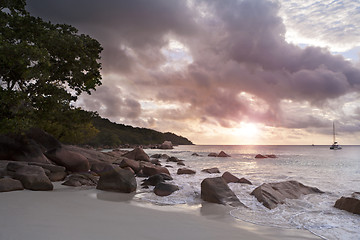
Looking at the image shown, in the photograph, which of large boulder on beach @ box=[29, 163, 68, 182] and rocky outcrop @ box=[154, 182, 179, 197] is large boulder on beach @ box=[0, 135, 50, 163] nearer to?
large boulder on beach @ box=[29, 163, 68, 182]

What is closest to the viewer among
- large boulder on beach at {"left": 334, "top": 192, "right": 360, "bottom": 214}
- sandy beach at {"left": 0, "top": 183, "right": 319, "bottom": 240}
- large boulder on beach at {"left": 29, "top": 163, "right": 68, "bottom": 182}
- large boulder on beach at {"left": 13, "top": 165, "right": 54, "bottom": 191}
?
sandy beach at {"left": 0, "top": 183, "right": 319, "bottom": 240}

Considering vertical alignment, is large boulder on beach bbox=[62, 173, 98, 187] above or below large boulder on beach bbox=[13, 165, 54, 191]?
below

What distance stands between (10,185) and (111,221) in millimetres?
5036

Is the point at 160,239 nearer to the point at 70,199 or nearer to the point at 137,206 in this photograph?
the point at 137,206

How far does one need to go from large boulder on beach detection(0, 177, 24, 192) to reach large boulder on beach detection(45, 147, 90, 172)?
19.7ft

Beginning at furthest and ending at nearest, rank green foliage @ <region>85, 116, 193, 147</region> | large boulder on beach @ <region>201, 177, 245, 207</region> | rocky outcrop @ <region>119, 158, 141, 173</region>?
green foliage @ <region>85, 116, 193, 147</region> < rocky outcrop @ <region>119, 158, 141, 173</region> < large boulder on beach @ <region>201, 177, 245, 207</region>

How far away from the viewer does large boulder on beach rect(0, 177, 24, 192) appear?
7.91 meters

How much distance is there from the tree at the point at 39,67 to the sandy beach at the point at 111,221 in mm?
5441

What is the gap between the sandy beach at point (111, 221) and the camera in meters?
4.58

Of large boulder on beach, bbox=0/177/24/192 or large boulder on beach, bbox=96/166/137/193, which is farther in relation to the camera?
large boulder on beach, bbox=96/166/137/193

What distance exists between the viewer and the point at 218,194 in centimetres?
855

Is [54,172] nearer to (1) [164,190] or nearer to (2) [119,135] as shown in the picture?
(1) [164,190]

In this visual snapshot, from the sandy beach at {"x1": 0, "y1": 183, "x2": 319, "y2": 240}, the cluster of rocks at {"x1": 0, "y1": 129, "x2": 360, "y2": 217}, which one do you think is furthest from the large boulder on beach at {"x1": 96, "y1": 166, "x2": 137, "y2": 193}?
the sandy beach at {"x1": 0, "y1": 183, "x2": 319, "y2": 240}

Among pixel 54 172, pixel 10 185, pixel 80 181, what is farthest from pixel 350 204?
pixel 54 172
